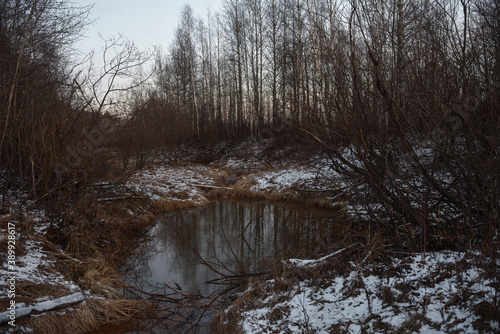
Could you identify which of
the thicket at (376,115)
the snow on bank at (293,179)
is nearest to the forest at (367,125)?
the thicket at (376,115)

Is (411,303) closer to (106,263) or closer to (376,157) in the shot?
(376,157)

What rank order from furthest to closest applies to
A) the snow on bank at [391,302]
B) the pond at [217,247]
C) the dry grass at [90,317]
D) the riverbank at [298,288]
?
the pond at [217,247] < the dry grass at [90,317] < the riverbank at [298,288] < the snow on bank at [391,302]

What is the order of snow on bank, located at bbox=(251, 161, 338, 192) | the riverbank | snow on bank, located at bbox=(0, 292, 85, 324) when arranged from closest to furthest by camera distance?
the riverbank
snow on bank, located at bbox=(0, 292, 85, 324)
snow on bank, located at bbox=(251, 161, 338, 192)

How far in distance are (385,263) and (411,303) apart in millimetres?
779

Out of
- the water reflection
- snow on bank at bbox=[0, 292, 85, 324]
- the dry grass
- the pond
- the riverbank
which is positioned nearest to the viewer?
the riverbank

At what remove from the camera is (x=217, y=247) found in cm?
686

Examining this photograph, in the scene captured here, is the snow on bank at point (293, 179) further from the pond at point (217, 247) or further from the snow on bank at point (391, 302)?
the snow on bank at point (391, 302)

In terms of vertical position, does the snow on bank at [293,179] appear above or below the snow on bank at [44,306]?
above

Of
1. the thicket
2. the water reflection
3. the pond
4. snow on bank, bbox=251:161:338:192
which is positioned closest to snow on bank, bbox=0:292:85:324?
the pond

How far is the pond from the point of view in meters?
5.10

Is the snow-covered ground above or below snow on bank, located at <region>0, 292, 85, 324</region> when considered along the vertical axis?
Result: above

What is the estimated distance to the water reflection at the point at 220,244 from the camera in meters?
5.41

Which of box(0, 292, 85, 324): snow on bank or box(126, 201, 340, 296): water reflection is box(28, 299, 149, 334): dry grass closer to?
box(0, 292, 85, 324): snow on bank

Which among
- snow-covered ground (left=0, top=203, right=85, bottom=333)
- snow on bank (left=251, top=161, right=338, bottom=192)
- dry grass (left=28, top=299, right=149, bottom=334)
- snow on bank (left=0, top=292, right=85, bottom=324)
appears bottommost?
dry grass (left=28, top=299, right=149, bottom=334)
